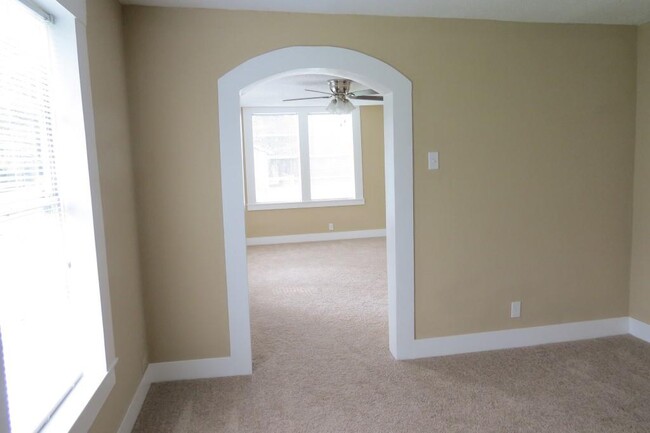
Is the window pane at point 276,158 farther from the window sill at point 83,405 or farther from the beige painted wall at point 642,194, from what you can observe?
the window sill at point 83,405

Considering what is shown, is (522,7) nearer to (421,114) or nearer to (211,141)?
(421,114)

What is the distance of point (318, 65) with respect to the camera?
9.43ft

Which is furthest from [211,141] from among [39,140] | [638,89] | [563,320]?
[638,89]

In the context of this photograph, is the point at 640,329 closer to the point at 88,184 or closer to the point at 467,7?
the point at 467,7

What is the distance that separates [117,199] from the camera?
2375 millimetres

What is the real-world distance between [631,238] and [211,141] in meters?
3.19

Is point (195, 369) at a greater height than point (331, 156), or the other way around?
point (331, 156)

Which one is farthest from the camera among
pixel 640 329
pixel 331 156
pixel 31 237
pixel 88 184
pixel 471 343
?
pixel 331 156

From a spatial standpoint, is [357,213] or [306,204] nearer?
[306,204]

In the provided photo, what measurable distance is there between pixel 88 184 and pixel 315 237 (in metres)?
5.95

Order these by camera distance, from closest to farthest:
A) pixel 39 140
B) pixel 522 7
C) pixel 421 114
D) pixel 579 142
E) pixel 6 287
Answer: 1. pixel 6 287
2. pixel 39 140
3. pixel 522 7
4. pixel 421 114
5. pixel 579 142

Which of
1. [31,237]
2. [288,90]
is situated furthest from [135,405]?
[288,90]

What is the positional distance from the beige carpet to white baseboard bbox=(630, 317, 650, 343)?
11 cm

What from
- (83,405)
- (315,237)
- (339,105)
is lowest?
(315,237)
